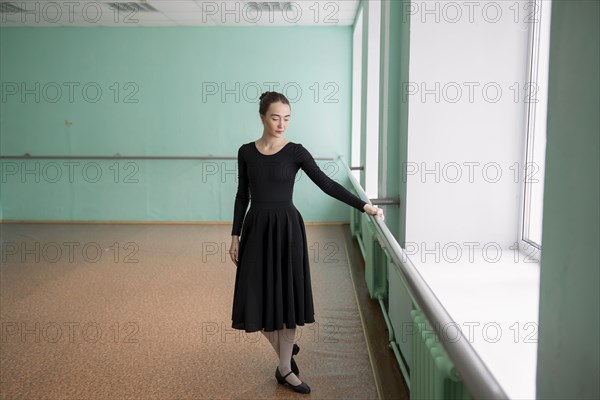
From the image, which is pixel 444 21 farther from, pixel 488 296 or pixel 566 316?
pixel 566 316

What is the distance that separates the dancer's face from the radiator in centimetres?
114

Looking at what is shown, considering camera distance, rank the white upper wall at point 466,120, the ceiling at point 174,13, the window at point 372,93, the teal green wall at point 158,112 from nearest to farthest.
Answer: the white upper wall at point 466,120
the window at point 372,93
the ceiling at point 174,13
the teal green wall at point 158,112

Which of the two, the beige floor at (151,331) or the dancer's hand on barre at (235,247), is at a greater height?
the dancer's hand on barre at (235,247)

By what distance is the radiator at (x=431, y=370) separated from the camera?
63.2 inches

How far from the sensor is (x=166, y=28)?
785cm

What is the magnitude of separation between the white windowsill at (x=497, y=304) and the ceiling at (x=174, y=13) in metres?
4.27

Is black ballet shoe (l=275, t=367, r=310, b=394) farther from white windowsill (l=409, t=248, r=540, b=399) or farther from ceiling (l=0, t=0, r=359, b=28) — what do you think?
ceiling (l=0, t=0, r=359, b=28)

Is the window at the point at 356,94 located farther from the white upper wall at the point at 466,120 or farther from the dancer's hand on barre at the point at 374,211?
the dancer's hand on barre at the point at 374,211

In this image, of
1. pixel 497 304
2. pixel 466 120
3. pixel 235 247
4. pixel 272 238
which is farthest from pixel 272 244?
pixel 466 120

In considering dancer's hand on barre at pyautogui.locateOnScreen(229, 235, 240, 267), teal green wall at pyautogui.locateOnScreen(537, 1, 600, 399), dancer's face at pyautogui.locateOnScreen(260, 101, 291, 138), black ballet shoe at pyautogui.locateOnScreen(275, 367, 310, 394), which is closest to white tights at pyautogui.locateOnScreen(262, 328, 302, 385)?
black ballet shoe at pyautogui.locateOnScreen(275, 367, 310, 394)

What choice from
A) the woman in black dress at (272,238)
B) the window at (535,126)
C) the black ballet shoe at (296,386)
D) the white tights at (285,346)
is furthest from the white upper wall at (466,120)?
the black ballet shoe at (296,386)

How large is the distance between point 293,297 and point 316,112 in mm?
5314

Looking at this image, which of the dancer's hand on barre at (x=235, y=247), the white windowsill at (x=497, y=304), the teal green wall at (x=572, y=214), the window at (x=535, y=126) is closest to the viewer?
the teal green wall at (x=572, y=214)

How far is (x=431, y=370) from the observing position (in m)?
1.73
